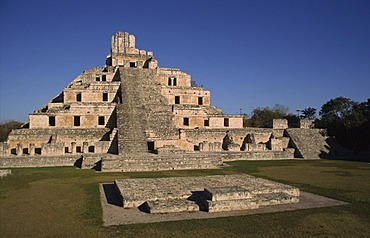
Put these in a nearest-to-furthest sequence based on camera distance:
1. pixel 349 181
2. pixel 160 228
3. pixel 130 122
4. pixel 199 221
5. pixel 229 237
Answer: pixel 229 237 → pixel 160 228 → pixel 199 221 → pixel 349 181 → pixel 130 122

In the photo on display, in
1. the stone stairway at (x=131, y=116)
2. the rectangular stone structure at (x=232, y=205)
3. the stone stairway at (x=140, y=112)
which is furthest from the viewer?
the stone stairway at (x=140, y=112)

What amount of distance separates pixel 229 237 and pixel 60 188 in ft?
24.4

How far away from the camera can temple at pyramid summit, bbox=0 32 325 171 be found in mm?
18516

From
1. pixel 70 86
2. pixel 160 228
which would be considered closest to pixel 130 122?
pixel 70 86

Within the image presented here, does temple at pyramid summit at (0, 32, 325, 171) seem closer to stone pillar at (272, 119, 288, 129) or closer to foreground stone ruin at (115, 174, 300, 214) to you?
stone pillar at (272, 119, 288, 129)

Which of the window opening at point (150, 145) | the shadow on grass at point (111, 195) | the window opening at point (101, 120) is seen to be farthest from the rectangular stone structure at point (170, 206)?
the window opening at point (101, 120)

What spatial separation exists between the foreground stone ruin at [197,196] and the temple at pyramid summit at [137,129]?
6114 mm

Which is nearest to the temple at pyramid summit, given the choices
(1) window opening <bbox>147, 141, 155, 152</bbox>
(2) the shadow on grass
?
(1) window opening <bbox>147, 141, 155, 152</bbox>

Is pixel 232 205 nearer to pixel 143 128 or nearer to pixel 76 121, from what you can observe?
pixel 143 128

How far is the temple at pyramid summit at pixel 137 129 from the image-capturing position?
60.7ft

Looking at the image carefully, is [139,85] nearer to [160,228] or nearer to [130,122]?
[130,122]

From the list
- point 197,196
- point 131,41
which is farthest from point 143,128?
point 131,41

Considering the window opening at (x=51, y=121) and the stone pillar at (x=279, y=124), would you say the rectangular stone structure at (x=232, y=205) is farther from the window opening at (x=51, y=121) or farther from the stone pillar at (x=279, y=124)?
the stone pillar at (x=279, y=124)

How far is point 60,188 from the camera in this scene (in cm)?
1170
